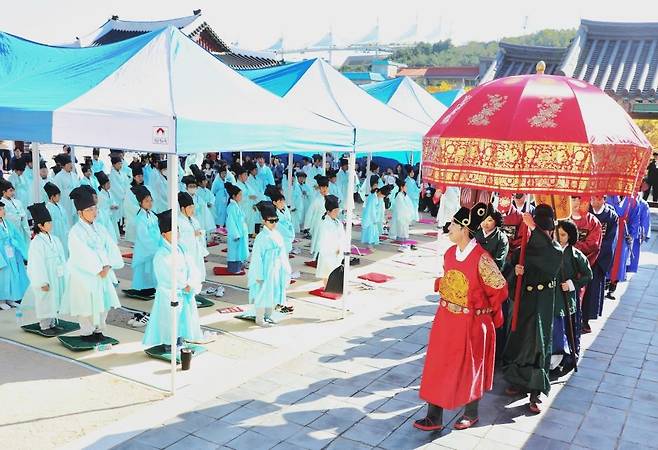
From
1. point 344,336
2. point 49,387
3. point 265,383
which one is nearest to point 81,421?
point 49,387

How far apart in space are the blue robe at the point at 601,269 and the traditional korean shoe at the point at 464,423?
11.4ft

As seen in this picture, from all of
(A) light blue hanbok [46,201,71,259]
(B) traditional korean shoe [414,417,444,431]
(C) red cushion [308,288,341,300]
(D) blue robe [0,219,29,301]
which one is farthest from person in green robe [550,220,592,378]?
(A) light blue hanbok [46,201,71,259]

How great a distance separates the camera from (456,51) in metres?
112

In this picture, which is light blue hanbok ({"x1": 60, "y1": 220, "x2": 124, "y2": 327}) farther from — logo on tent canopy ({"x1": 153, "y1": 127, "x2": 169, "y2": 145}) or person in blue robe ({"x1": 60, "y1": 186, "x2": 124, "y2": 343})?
logo on tent canopy ({"x1": 153, "y1": 127, "x2": 169, "y2": 145})

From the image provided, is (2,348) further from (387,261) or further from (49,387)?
(387,261)

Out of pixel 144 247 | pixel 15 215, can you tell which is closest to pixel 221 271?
pixel 144 247

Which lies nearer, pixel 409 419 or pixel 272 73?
pixel 409 419

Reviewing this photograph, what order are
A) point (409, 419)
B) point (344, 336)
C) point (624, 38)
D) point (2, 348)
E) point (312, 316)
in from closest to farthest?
point (409, 419) → point (2, 348) → point (344, 336) → point (312, 316) → point (624, 38)

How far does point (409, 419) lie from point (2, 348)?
4362mm

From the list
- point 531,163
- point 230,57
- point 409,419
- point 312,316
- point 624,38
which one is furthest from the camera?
point 230,57

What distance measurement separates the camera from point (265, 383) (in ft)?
18.9

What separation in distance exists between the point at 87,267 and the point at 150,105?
2041mm

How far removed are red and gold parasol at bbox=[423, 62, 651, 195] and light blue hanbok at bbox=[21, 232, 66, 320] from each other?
4.51 m

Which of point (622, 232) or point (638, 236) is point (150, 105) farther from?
point (638, 236)
